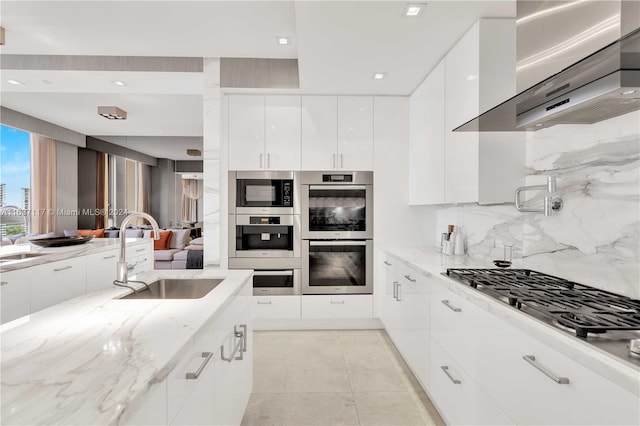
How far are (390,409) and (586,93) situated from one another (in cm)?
202

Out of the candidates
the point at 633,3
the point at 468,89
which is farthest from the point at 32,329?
the point at 468,89

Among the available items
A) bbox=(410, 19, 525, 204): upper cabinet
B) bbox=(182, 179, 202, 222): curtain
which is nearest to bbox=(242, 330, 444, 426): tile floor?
bbox=(410, 19, 525, 204): upper cabinet

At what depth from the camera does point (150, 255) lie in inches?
153

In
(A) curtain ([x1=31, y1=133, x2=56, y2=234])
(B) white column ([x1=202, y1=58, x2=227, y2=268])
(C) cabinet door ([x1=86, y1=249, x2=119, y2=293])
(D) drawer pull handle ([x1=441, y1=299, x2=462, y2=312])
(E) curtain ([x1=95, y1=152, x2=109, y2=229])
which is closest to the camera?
(D) drawer pull handle ([x1=441, y1=299, x2=462, y2=312])

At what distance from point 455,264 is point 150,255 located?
3342 mm

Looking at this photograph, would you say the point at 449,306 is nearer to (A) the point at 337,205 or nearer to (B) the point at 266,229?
(A) the point at 337,205

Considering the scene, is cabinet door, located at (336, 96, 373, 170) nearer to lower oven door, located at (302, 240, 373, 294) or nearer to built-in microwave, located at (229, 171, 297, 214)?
built-in microwave, located at (229, 171, 297, 214)

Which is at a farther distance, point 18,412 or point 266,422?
point 266,422

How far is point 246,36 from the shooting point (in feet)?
9.40

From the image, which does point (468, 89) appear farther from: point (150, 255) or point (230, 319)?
point (150, 255)

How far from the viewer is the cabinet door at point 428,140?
2623mm

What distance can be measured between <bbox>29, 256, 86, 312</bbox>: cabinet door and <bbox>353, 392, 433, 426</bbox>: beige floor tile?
2.36 metres

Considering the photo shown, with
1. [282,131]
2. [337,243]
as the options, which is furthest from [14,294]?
[337,243]

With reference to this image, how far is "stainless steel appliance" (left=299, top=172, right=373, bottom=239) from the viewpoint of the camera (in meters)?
3.48
